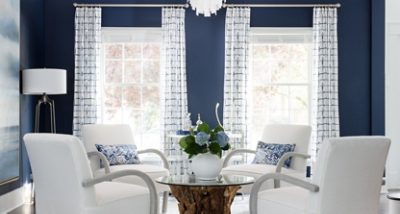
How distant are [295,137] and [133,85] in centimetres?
262

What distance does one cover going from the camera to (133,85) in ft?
24.0

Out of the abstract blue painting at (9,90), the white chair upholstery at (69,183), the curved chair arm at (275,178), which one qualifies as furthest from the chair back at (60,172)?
the abstract blue painting at (9,90)

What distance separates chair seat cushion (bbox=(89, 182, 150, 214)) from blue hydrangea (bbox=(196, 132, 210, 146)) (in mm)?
571

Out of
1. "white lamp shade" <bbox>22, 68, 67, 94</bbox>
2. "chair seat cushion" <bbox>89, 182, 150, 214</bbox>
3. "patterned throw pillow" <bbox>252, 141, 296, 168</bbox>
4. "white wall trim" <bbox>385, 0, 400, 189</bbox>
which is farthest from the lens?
"white wall trim" <bbox>385, 0, 400, 189</bbox>

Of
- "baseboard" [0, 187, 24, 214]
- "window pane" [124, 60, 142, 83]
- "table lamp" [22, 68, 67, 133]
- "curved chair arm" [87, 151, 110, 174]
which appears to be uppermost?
"window pane" [124, 60, 142, 83]

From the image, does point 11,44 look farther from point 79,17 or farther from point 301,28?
point 301,28

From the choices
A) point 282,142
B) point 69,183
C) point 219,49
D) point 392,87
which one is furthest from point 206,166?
point 392,87

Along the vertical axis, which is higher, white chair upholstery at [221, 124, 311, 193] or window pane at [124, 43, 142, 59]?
window pane at [124, 43, 142, 59]

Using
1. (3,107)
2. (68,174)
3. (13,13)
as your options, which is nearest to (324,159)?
(68,174)

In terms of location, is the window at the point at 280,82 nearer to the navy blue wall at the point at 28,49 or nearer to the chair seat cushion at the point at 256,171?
the chair seat cushion at the point at 256,171

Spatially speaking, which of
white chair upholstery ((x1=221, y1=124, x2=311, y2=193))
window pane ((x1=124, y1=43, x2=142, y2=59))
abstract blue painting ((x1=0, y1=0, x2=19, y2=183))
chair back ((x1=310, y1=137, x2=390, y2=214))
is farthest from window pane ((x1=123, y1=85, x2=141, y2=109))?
chair back ((x1=310, y1=137, x2=390, y2=214))

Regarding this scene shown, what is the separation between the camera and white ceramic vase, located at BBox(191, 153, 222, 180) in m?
4.29

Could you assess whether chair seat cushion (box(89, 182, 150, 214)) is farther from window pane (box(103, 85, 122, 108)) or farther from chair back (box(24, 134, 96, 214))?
window pane (box(103, 85, 122, 108))

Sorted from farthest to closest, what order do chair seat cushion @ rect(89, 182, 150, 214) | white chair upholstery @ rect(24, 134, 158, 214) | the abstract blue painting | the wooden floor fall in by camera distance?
the wooden floor
the abstract blue painting
chair seat cushion @ rect(89, 182, 150, 214)
white chair upholstery @ rect(24, 134, 158, 214)
